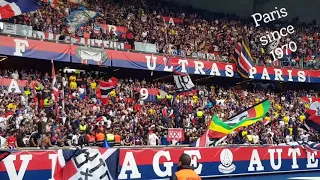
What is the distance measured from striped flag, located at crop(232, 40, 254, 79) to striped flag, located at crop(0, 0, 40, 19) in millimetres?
15099

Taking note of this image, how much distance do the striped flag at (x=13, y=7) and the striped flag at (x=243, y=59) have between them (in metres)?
15.1

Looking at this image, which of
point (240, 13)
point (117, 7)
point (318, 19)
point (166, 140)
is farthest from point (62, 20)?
point (318, 19)

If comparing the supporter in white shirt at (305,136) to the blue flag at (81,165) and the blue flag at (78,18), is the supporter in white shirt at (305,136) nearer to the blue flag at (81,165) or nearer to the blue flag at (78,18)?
the blue flag at (78,18)

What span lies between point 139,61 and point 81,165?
16.3 meters

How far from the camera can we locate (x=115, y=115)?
21.7m

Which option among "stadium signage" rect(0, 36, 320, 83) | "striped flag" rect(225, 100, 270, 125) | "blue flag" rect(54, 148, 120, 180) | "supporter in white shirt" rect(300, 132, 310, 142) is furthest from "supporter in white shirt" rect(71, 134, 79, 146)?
"supporter in white shirt" rect(300, 132, 310, 142)

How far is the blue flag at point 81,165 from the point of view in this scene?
40.5 ft

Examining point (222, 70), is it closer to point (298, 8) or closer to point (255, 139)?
point (255, 139)

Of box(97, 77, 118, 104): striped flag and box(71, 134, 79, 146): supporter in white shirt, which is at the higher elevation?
box(97, 77, 118, 104): striped flag

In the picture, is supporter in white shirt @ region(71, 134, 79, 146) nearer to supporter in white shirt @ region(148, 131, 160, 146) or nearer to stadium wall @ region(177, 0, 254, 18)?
supporter in white shirt @ region(148, 131, 160, 146)

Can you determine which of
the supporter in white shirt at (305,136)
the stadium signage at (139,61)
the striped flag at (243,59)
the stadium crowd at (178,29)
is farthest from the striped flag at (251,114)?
the striped flag at (243,59)

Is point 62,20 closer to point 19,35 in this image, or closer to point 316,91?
point 19,35

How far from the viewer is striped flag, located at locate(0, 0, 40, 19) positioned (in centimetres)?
2110

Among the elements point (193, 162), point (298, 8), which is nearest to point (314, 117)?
point (193, 162)
